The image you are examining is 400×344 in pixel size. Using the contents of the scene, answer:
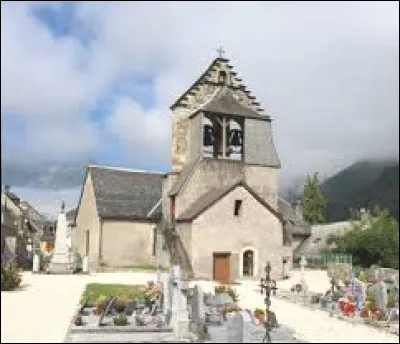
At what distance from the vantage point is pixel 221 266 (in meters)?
33.3

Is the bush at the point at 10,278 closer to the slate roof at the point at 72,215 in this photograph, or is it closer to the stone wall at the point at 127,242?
the stone wall at the point at 127,242

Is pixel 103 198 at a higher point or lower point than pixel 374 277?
higher

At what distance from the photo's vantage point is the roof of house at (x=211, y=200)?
3322 centimetres

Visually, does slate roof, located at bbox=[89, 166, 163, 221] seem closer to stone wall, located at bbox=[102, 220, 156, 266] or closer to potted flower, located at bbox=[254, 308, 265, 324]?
stone wall, located at bbox=[102, 220, 156, 266]

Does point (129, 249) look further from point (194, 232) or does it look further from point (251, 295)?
point (251, 295)

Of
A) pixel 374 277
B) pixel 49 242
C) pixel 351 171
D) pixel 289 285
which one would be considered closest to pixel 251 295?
pixel 289 285

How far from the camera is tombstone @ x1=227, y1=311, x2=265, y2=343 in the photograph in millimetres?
14652

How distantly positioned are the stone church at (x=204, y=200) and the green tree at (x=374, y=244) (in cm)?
536

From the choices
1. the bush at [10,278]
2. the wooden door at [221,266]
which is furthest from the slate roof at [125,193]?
the bush at [10,278]

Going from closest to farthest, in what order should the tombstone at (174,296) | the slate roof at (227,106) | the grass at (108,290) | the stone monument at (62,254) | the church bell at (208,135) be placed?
the tombstone at (174,296) → the grass at (108,290) → the stone monument at (62,254) → the slate roof at (227,106) → the church bell at (208,135)

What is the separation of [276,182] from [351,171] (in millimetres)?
102807

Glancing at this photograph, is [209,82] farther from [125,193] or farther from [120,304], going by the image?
[120,304]

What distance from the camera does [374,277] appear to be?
33.4 meters

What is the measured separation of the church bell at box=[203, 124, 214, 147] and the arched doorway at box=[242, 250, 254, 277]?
8.06m
